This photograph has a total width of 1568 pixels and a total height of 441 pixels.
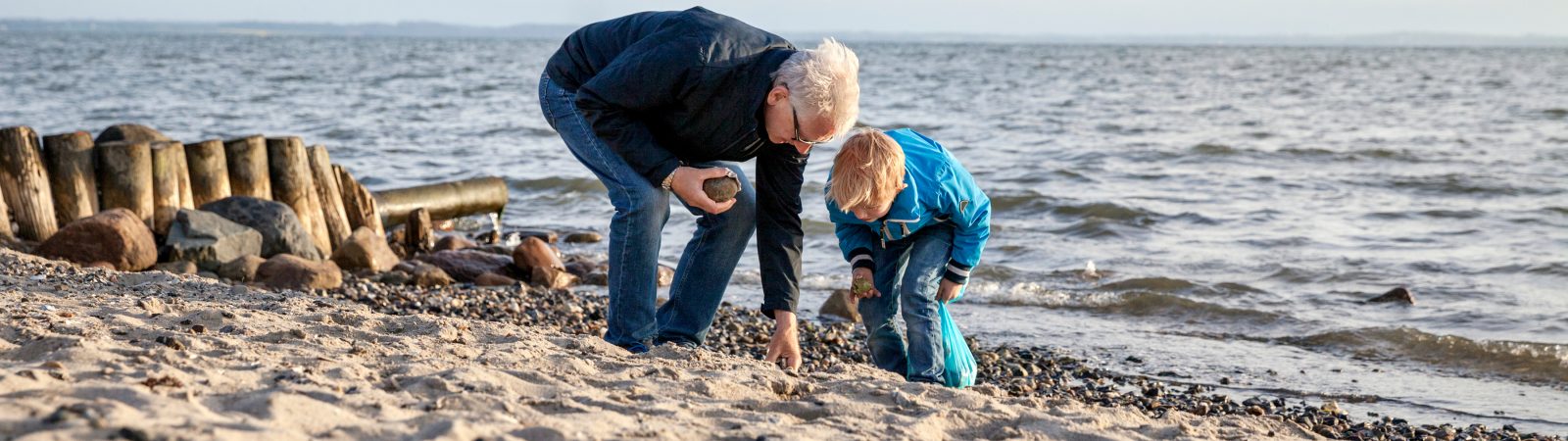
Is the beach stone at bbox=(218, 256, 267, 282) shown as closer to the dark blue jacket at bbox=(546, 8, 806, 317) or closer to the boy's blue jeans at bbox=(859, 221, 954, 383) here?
the dark blue jacket at bbox=(546, 8, 806, 317)

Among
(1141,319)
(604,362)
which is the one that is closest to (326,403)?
(604,362)

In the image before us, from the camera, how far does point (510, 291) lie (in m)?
7.35

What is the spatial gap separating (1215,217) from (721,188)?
775cm

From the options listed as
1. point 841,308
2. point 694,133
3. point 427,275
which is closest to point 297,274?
point 427,275

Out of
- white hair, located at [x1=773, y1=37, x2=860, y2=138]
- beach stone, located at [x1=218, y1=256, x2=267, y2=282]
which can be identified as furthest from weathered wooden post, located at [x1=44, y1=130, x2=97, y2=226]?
white hair, located at [x1=773, y1=37, x2=860, y2=138]

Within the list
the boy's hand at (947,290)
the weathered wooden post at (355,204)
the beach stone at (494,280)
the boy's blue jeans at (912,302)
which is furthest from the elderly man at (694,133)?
the weathered wooden post at (355,204)

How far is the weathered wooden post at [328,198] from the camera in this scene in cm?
865

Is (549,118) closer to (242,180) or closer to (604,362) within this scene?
(604,362)

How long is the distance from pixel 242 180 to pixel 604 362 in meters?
5.17

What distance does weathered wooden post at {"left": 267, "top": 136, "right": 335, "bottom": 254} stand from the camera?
27.6ft

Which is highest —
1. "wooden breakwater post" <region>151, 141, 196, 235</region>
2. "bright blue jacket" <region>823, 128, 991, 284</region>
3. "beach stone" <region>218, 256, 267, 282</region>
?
"bright blue jacket" <region>823, 128, 991, 284</region>

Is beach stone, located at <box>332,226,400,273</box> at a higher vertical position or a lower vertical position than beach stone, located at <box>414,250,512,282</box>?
higher

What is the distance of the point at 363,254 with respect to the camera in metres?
7.89

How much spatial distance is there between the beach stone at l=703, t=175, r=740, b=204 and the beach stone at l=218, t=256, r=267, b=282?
4096mm
